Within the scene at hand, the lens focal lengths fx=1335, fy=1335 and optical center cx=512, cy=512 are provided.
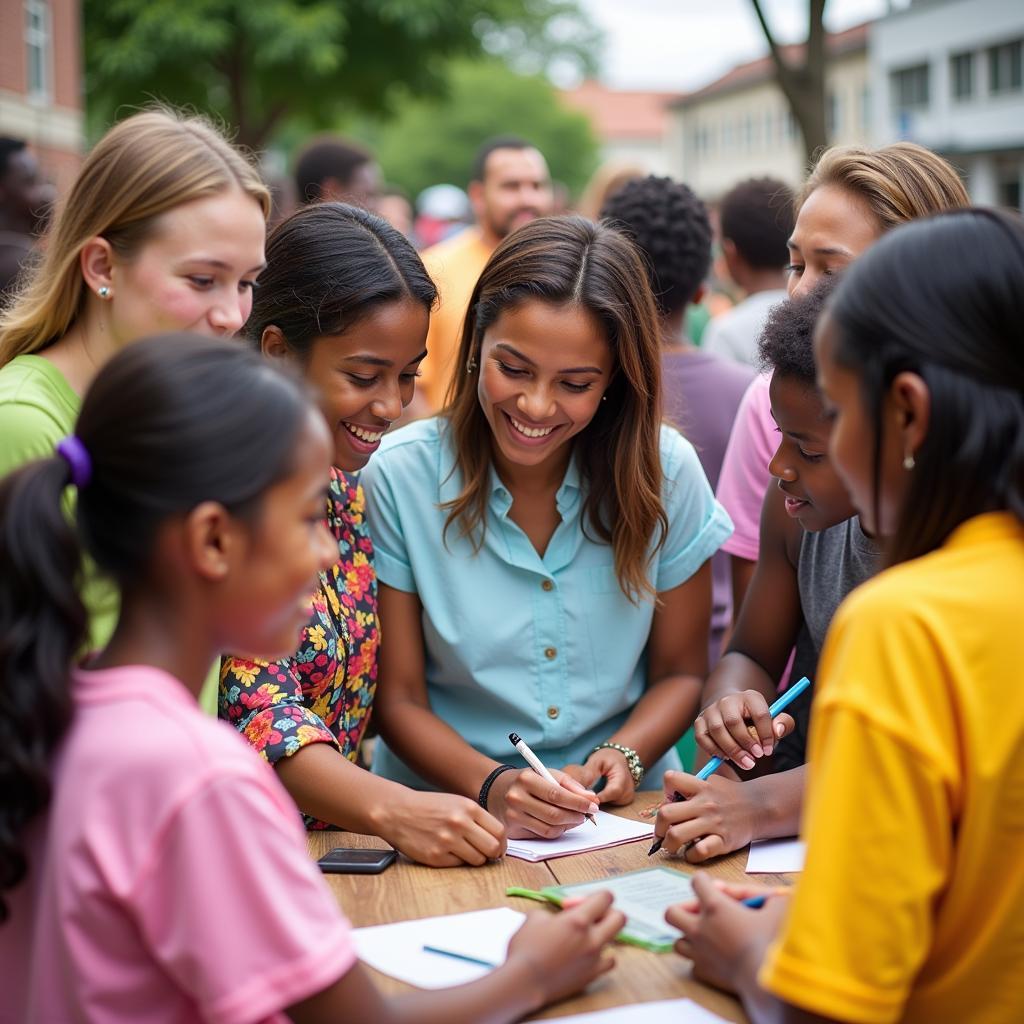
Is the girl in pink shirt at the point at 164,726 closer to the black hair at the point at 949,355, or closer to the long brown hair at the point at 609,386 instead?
the black hair at the point at 949,355

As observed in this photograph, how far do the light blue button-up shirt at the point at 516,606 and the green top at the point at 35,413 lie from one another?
2.06 ft

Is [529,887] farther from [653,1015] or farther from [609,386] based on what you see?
[609,386]

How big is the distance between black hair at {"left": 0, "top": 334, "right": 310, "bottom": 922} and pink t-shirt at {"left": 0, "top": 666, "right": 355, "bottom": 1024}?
0.04m

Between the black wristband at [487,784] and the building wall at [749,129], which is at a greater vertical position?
the building wall at [749,129]

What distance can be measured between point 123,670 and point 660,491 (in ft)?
5.09

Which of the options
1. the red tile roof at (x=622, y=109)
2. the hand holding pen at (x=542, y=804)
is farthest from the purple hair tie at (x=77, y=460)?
the red tile roof at (x=622, y=109)

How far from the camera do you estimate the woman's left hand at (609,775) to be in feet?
8.04

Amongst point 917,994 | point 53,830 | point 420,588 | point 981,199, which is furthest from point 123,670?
point 981,199

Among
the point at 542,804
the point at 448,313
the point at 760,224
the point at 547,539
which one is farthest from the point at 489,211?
the point at 542,804

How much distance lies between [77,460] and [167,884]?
1.51 ft

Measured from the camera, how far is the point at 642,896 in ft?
6.42

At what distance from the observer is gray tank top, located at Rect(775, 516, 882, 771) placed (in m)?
2.46

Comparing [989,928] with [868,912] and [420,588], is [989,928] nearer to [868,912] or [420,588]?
[868,912]

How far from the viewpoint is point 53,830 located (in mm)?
1313
